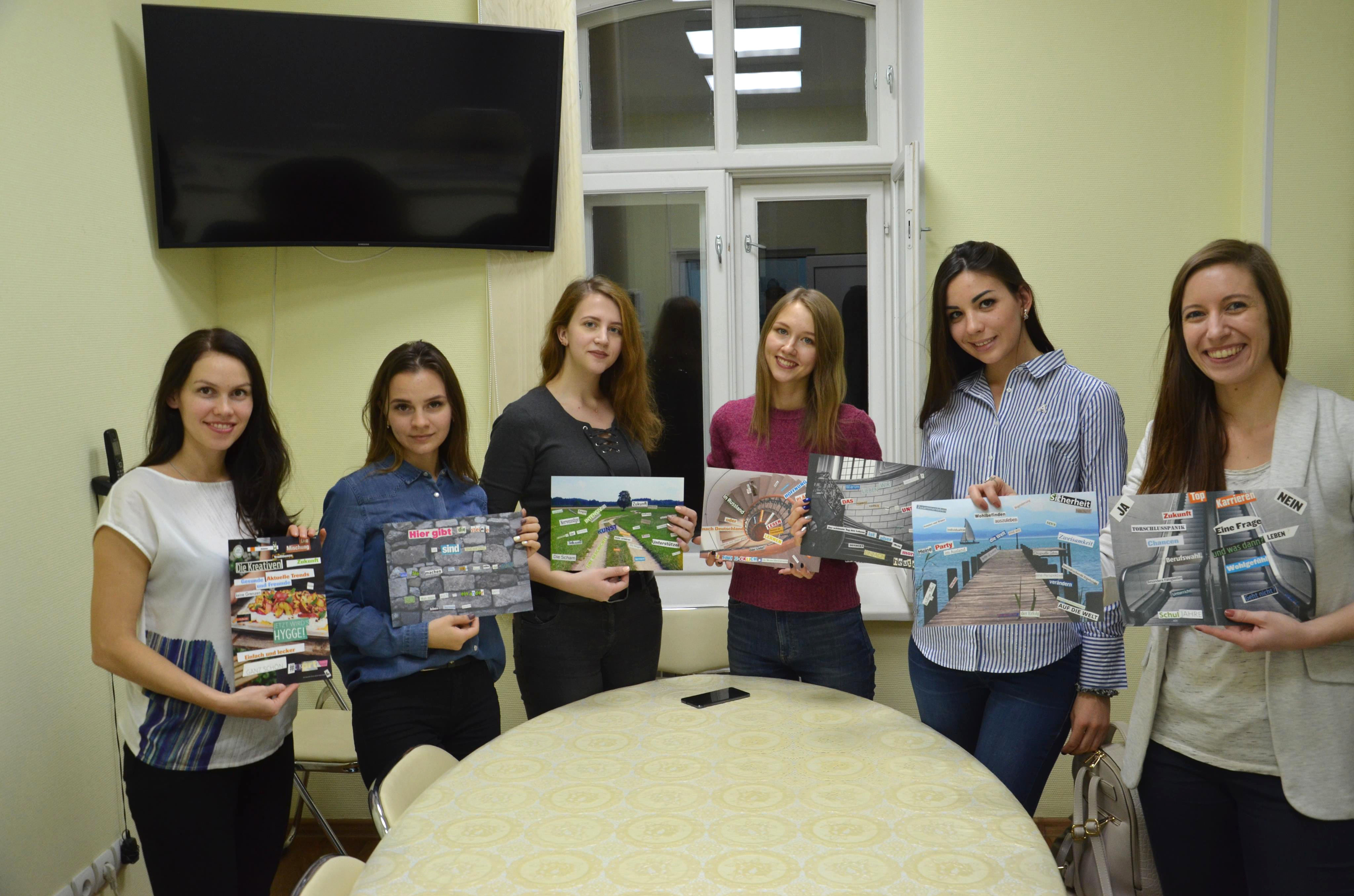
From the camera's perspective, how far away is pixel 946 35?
10.7 feet

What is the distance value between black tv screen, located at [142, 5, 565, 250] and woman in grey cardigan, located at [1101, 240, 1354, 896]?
2277mm

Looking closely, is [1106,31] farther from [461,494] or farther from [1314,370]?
[461,494]

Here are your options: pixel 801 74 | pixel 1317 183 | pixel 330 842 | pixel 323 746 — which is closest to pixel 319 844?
pixel 330 842

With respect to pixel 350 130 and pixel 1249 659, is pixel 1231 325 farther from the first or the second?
pixel 350 130

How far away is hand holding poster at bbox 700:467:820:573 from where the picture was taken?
2.09 metres

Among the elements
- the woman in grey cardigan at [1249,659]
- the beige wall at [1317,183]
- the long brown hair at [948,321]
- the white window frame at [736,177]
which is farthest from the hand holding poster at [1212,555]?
the white window frame at [736,177]

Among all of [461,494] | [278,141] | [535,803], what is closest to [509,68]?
[278,141]

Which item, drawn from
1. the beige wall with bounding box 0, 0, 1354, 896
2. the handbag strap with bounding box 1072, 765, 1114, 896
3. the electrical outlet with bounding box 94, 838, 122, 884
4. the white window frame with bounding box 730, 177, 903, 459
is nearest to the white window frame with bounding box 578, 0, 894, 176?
the white window frame with bounding box 730, 177, 903, 459

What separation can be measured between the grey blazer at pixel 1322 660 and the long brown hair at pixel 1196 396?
0.33 ft

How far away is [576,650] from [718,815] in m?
0.76

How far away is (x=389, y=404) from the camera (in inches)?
81.0

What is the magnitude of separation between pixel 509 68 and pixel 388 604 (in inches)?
81.3

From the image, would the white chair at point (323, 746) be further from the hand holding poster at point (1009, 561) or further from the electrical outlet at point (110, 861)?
the hand holding poster at point (1009, 561)

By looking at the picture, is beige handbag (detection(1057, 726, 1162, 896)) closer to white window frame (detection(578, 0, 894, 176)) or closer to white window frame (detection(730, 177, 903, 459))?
white window frame (detection(730, 177, 903, 459))
